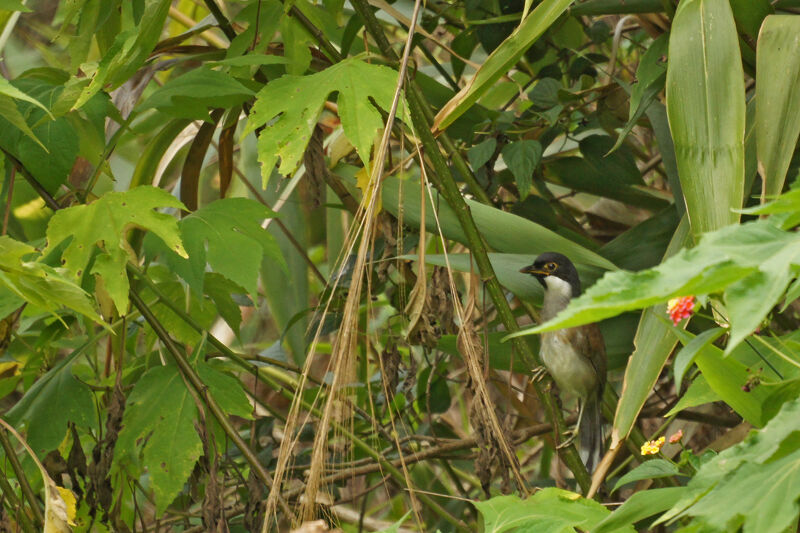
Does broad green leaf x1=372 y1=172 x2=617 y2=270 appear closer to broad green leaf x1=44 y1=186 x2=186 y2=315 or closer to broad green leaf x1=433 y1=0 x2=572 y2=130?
broad green leaf x1=433 y1=0 x2=572 y2=130

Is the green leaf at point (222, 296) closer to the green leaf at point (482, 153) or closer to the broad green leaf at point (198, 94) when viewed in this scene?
the broad green leaf at point (198, 94)

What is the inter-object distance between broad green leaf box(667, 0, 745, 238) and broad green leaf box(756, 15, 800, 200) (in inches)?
5.5

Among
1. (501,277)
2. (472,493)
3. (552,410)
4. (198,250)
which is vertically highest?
(198,250)

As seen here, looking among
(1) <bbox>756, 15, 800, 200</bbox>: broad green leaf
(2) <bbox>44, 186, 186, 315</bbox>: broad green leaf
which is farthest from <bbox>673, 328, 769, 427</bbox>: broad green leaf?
(2) <bbox>44, 186, 186, 315</bbox>: broad green leaf

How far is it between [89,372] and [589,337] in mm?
1771

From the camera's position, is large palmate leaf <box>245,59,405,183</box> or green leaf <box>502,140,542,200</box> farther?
green leaf <box>502,140,542,200</box>

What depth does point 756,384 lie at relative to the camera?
154 cm

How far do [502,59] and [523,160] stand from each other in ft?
2.71

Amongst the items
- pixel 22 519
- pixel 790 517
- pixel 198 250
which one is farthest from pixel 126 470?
pixel 790 517

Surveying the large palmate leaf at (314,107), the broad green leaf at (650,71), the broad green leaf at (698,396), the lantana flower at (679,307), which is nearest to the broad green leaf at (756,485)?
the lantana flower at (679,307)

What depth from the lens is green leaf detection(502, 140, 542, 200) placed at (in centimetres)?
Answer: 271

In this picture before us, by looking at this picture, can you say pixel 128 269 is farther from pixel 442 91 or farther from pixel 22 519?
pixel 442 91

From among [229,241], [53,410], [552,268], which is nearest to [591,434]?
[552,268]

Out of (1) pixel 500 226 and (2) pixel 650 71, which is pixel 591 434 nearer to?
(1) pixel 500 226
